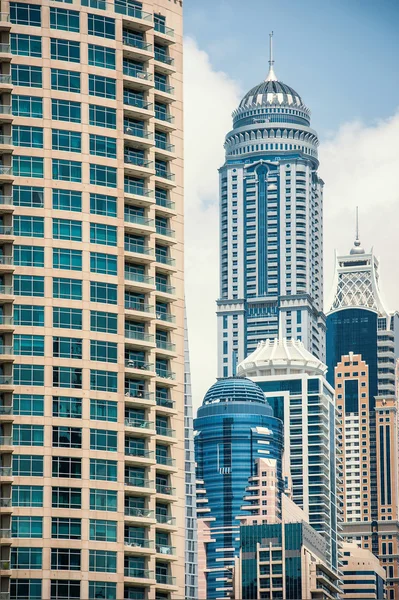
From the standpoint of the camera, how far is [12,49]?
149125mm

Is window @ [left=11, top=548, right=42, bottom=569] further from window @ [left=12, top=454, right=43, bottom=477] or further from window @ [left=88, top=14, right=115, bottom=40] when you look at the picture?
window @ [left=88, top=14, right=115, bottom=40]

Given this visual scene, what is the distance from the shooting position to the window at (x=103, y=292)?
481ft

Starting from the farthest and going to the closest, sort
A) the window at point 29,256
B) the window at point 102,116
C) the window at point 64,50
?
the window at point 102,116, the window at point 64,50, the window at point 29,256

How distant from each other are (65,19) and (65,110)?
27.2 ft

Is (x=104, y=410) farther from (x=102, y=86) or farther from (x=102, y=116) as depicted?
(x=102, y=86)

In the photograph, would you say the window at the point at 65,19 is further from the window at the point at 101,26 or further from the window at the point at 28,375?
the window at the point at 28,375

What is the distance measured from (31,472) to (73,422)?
541 cm

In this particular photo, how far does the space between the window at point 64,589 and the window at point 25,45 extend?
44.2 m

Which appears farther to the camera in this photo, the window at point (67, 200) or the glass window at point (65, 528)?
the window at point (67, 200)

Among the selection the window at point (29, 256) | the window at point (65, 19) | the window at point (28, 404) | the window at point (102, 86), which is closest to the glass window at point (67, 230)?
the window at point (29, 256)

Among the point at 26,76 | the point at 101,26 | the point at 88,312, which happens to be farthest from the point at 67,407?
the point at 101,26

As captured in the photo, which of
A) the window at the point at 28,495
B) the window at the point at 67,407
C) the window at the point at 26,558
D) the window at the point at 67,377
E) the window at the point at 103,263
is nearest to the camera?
the window at the point at 26,558

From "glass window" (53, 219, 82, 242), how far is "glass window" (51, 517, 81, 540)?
23273 millimetres

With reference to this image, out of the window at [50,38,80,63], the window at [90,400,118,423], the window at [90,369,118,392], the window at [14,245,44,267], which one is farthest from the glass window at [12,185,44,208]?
the window at [90,400,118,423]
